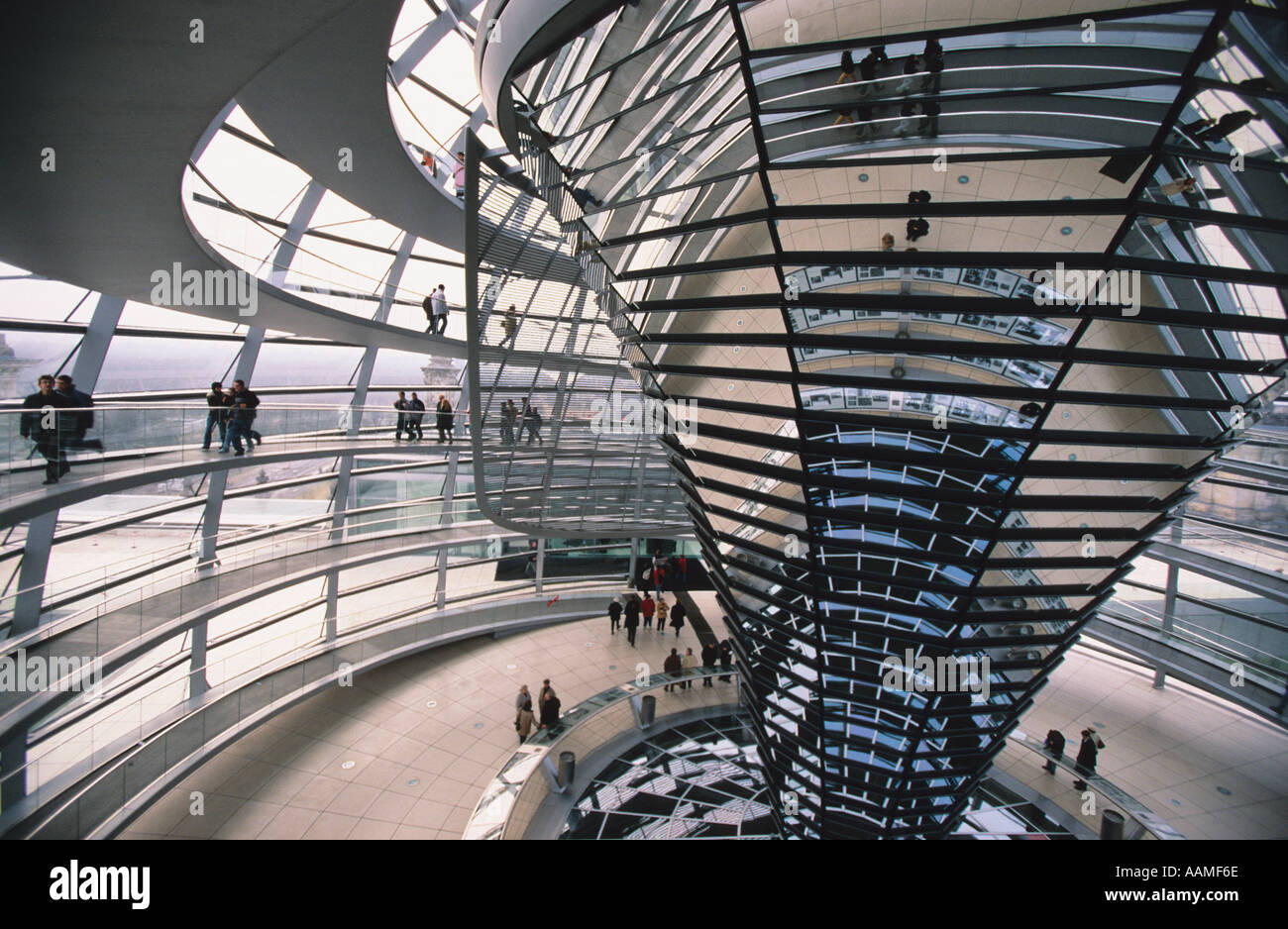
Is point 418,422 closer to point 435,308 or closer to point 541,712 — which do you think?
point 435,308

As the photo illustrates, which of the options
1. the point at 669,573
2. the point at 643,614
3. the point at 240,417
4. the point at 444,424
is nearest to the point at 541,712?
the point at 643,614

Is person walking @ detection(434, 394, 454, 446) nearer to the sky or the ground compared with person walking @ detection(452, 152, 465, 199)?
nearer to the ground

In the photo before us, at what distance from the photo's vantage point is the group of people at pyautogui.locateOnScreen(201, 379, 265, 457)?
44.4 ft

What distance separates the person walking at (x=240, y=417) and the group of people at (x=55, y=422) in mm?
3029

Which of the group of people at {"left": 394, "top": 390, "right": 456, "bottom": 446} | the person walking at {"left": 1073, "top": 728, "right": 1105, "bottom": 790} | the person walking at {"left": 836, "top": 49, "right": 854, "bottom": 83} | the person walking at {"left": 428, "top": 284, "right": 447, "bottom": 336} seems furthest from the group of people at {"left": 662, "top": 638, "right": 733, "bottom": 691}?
the person walking at {"left": 836, "top": 49, "right": 854, "bottom": 83}

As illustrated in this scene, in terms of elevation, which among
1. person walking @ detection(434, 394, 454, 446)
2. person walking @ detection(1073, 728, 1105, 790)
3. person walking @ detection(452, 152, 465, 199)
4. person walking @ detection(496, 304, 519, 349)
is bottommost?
person walking @ detection(1073, 728, 1105, 790)

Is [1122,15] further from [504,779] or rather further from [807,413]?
[504,779]

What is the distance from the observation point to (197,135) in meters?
6.88

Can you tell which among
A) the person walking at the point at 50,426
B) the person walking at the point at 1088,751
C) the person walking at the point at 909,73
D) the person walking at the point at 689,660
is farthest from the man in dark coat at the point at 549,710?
the person walking at the point at 909,73

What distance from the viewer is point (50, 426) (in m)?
9.73

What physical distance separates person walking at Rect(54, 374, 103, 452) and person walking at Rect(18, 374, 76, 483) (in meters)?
0.10

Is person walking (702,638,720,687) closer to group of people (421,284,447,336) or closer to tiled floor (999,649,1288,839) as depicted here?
tiled floor (999,649,1288,839)

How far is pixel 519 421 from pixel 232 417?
234 inches

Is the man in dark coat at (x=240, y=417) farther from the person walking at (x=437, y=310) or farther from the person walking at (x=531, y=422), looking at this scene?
the person walking at (x=531, y=422)
